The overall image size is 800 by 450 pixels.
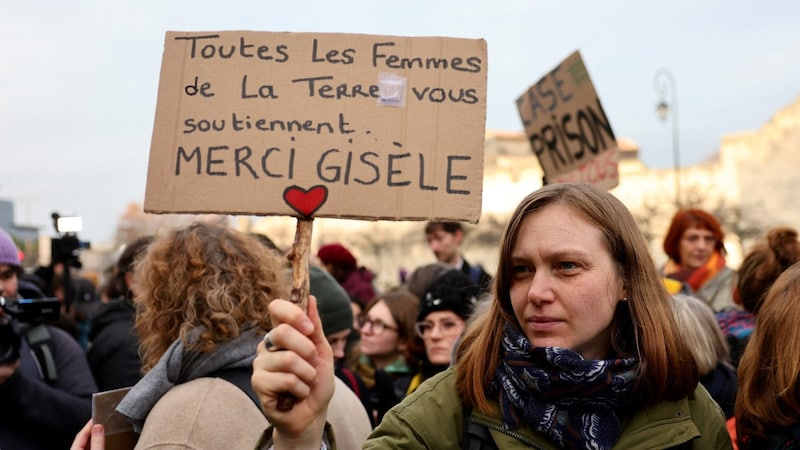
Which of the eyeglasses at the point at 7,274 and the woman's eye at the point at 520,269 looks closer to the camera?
the woman's eye at the point at 520,269

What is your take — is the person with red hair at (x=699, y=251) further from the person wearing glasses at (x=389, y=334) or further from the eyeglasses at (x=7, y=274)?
the eyeglasses at (x=7, y=274)

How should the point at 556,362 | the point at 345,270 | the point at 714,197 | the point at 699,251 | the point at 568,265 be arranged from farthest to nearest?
1. the point at 714,197
2. the point at 345,270
3. the point at 699,251
4. the point at 568,265
5. the point at 556,362

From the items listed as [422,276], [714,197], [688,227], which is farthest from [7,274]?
[714,197]

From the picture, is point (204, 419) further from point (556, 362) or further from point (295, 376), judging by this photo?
point (556, 362)

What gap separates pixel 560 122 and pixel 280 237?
42264 millimetres

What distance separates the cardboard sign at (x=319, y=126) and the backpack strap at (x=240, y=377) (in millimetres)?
491

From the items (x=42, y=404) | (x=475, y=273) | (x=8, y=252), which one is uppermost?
(x=475, y=273)

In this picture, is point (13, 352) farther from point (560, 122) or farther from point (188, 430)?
point (560, 122)

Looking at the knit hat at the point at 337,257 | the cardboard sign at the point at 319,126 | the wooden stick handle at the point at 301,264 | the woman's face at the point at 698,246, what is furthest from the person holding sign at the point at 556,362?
the knit hat at the point at 337,257

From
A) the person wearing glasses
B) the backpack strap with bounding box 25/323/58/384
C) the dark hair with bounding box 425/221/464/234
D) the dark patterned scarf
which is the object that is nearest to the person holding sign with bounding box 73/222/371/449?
the dark patterned scarf

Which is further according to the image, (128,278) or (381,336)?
(381,336)

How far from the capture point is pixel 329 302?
459 cm

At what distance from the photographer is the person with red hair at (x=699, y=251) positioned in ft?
19.4

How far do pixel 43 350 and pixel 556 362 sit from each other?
265 cm
